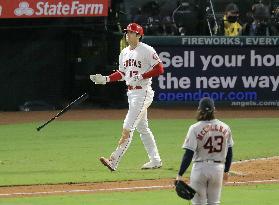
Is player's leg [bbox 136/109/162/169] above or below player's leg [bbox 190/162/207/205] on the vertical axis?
below

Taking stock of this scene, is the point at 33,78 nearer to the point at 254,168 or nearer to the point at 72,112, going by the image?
the point at 72,112

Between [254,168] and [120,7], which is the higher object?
[120,7]

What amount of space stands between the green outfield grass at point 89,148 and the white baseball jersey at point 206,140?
459 centimetres

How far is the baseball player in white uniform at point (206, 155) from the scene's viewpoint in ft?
31.4

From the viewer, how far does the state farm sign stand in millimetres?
24531

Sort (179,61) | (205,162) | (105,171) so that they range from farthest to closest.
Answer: (179,61) → (105,171) → (205,162)

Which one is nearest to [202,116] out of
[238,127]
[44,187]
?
[44,187]

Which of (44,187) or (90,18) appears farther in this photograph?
(90,18)

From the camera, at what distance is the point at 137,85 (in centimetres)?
1495

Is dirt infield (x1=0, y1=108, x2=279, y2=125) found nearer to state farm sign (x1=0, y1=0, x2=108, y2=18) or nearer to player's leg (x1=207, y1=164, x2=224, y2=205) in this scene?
state farm sign (x1=0, y1=0, x2=108, y2=18)

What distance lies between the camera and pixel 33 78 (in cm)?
2586

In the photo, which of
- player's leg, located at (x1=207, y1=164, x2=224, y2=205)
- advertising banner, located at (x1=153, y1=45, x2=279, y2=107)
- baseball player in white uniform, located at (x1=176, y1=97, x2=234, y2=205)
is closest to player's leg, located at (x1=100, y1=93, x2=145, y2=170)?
baseball player in white uniform, located at (x1=176, y1=97, x2=234, y2=205)

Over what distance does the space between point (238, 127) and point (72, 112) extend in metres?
5.49

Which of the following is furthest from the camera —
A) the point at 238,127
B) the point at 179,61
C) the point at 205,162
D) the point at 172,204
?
the point at 179,61
